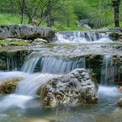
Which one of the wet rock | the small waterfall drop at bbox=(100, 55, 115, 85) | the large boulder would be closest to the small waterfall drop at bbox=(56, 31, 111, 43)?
the small waterfall drop at bbox=(100, 55, 115, 85)

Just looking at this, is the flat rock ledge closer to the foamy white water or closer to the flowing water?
the flowing water

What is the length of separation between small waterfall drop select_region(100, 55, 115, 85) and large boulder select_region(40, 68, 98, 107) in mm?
1946

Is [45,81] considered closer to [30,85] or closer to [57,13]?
[30,85]

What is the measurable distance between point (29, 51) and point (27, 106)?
5.28m

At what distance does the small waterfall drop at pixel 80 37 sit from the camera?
2072cm

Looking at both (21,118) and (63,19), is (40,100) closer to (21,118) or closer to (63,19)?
(21,118)

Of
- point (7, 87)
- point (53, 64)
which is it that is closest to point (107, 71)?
point (53, 64)

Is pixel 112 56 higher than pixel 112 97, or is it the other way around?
pixel 112 56

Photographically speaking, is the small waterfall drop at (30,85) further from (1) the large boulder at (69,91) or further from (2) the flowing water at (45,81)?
(1) the large boulder at (69,91)

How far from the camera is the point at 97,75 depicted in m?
12.0

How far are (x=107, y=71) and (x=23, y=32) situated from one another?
9.29 m

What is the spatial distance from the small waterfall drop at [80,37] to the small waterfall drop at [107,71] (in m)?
8.44

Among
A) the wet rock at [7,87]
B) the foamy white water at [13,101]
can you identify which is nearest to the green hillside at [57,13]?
the wet rock at [7,87]

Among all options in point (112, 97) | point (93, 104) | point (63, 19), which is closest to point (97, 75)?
point (112, 97)
